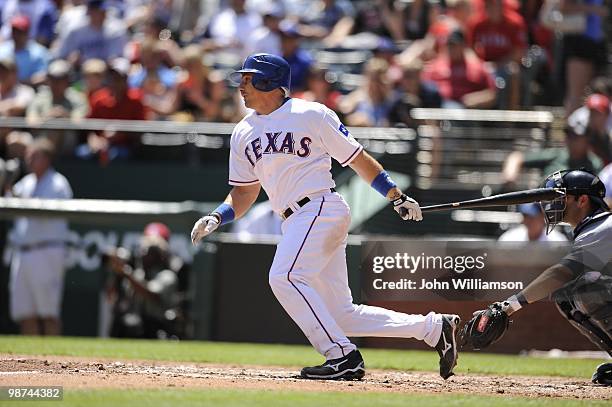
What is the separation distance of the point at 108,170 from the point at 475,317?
21.3 feet

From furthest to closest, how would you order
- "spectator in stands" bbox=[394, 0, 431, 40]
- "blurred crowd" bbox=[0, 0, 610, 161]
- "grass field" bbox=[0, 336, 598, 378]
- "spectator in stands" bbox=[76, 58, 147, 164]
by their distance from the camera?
"spectator in stands" bbox=[394, 0, 431, 40], "spectator in stands" bbox=[76, 58, 147, 164], "blurred crowd" bbox=[0, 0, 610, 161], "grass field" bbox=[0, 336, 598, 378]

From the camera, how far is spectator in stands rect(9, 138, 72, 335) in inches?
455

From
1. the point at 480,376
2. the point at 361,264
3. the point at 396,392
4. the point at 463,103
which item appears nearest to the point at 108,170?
the point at 463,103

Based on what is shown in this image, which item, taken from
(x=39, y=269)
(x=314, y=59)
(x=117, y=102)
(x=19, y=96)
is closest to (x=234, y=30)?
(x=314, y=59)

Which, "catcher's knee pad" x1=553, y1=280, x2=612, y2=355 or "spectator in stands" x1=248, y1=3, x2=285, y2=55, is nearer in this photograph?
"catcher's knee pad" x1=553, y1=280, x2=612, y2=355

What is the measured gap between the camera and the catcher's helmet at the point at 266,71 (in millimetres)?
6953

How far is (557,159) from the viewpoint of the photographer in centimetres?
1161

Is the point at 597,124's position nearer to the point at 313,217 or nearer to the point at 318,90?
the point at 318,90

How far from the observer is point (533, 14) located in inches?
556

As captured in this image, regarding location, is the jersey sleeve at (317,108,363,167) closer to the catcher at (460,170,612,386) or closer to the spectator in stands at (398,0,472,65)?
the catcher at (460,170,612,386)

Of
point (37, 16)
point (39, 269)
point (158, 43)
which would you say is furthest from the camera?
point (37, 16)

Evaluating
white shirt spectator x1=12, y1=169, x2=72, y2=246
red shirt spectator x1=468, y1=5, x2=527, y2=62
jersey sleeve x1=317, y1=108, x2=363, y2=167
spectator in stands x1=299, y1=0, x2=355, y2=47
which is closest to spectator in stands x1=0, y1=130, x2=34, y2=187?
white shirt spectator x1=12, y1=169, x2=72, y2=246

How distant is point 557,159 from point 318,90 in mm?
2648

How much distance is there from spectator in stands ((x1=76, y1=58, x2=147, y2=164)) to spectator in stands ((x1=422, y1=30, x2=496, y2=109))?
335 cm
